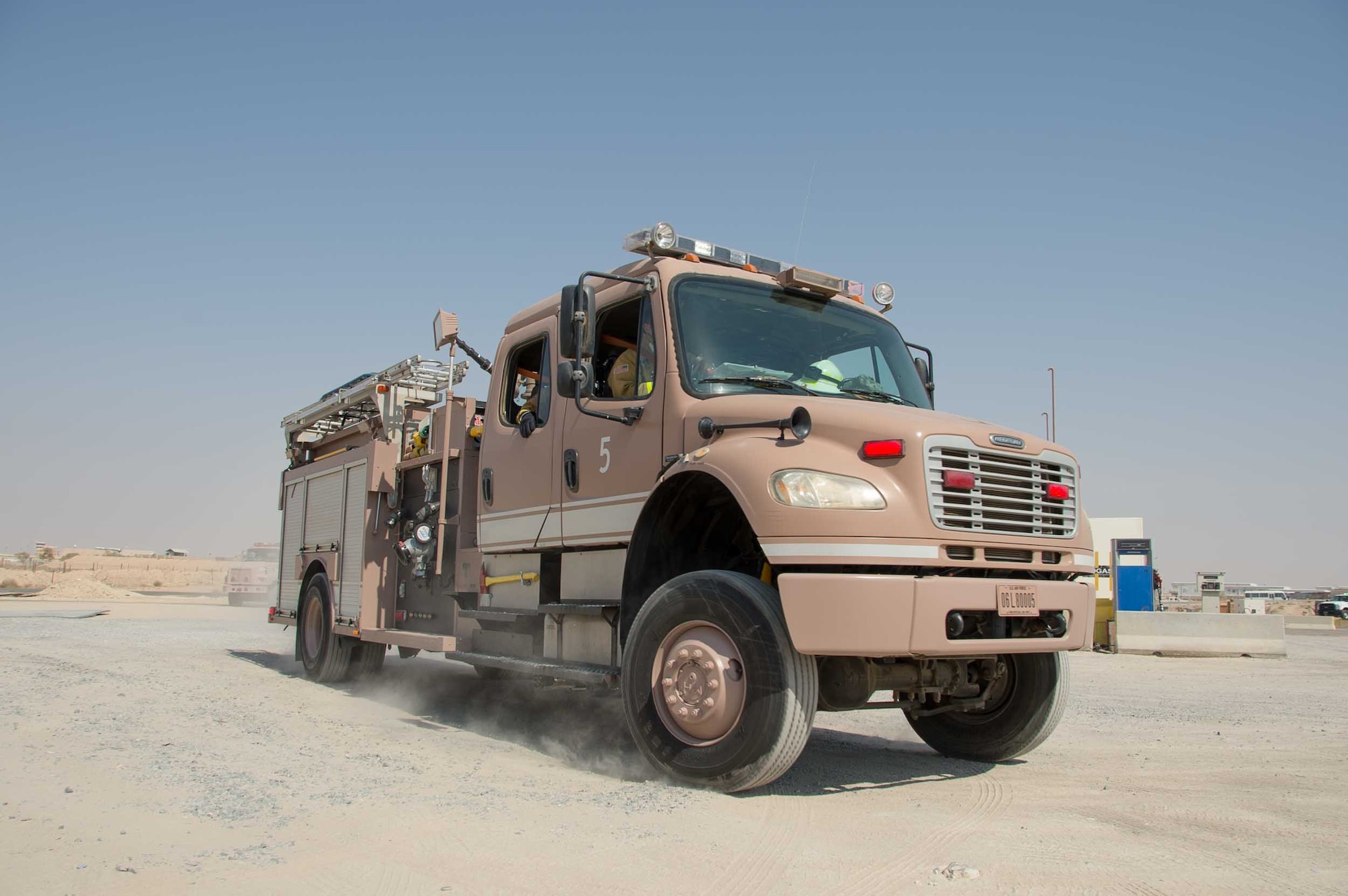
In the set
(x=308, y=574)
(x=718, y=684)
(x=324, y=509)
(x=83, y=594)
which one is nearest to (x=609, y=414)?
(x=718, y=684)

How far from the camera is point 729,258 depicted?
6.39 m

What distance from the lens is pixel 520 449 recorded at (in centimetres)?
700

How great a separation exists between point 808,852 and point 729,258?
379cm

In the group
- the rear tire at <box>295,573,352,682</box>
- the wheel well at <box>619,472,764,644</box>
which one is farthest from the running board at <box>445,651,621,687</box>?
the rear tire at <box>295,573,352,682</box>

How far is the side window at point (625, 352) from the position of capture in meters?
5.93

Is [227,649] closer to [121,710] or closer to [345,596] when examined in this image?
[345,596]

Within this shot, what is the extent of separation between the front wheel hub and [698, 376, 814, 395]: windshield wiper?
145 centimetres

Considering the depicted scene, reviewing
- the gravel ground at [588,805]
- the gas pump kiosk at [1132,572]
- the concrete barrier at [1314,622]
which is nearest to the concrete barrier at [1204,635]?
the gas pump kiosk at [1132,572]

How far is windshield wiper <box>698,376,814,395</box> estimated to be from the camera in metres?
5.64

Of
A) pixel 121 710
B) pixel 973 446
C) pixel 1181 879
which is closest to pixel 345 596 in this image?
pixel 121 710

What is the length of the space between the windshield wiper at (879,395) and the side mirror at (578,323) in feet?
5.09

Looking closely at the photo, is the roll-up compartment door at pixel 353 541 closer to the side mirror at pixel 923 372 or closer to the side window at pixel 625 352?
the side window at pixel 625 352

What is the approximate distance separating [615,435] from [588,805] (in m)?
2.27

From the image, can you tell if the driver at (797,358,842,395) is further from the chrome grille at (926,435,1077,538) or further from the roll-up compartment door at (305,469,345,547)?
the roll-up compartment door at (305,469,345,547)
